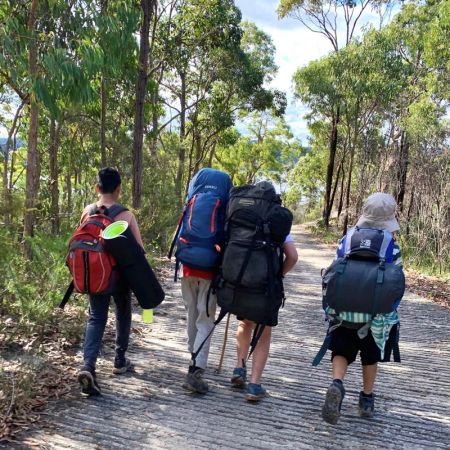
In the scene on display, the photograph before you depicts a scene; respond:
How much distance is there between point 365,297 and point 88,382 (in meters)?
2.16

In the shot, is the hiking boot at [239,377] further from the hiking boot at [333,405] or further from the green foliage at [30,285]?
the green foliage at [30,285]

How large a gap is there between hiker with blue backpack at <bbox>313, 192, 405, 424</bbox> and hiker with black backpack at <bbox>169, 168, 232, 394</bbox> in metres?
0.97

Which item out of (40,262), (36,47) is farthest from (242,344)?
(36,47)

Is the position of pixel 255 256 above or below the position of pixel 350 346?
above

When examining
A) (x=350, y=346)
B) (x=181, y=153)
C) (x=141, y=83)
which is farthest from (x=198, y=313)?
(x=181, y=153)

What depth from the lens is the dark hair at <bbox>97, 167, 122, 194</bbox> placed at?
414 centimetres

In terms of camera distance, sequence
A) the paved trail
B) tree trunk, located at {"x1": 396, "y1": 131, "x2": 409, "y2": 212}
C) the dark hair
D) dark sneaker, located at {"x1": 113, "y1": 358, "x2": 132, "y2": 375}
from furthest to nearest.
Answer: tree trunk, located at {"x1": 396, "y1": 131, "x2": 409, "y2": 212}, dark sneaker, located at {"x1": 113, "y1": 358, "x2": 132, "y2": 375}, the dark hair, the paved trail

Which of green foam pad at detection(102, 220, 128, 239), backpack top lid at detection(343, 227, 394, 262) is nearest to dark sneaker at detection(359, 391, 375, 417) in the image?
backpack top lid at detection(343, 227, 394, 262)

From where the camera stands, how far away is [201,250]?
13.2 feet

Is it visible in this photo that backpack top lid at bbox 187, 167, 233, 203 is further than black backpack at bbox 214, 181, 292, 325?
Yes

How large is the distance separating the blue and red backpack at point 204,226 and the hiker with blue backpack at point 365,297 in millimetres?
938

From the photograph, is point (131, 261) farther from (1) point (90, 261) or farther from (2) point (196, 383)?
(2) point (196, 383)

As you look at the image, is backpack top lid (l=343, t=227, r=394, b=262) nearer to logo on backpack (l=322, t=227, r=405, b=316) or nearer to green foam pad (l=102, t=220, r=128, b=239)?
logo on backpack (l=322, t=227, r=405, b=316)

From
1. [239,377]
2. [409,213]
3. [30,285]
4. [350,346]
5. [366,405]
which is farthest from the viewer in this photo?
[409,213]
